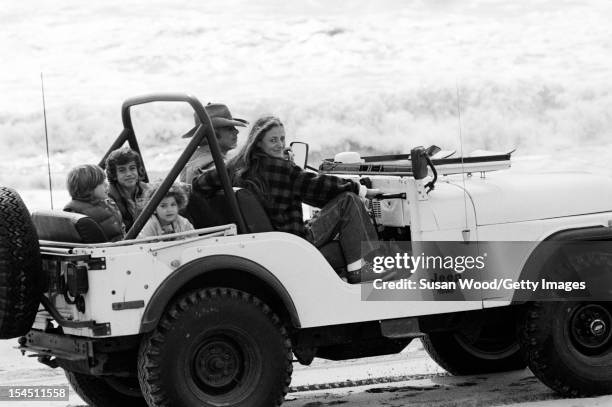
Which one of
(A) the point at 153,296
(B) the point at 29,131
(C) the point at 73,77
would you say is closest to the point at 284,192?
(A) the point at 153,296

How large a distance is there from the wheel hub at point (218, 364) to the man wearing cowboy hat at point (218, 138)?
4.25 feet

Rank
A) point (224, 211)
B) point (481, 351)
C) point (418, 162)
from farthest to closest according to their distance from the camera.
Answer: point (481, 351) → point (418, 162) → point (224, 211)

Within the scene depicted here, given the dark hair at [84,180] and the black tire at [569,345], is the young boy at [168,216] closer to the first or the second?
the dark hair at [84,180]

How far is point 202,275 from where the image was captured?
6.09 meters

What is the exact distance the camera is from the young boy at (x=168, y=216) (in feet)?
20.0

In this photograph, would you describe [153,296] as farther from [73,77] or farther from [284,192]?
[73,77]

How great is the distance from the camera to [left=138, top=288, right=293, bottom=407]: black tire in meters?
5.84

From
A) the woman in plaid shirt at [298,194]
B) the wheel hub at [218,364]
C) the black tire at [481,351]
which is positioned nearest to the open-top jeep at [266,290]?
the wheel hub at [218,364]

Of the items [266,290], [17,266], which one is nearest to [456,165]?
[266,290]

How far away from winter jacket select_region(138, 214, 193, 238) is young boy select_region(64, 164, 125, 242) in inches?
5.4

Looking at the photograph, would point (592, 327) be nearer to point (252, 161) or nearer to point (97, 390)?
point (252, 161)

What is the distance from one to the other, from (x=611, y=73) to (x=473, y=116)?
3508 millimetres

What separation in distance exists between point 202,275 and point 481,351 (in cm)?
251

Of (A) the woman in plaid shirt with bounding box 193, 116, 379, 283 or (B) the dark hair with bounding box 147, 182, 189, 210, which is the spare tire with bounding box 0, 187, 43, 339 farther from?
(A) the woman in plaid shirt with bounding box 193, 116, 379, 283
